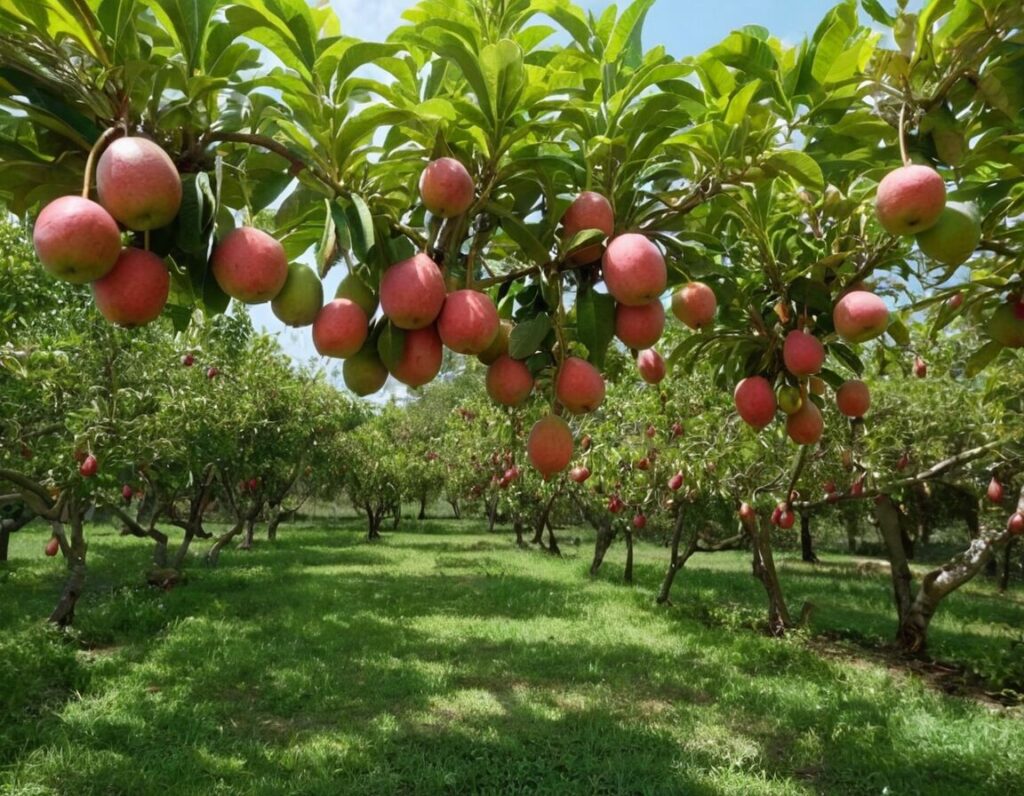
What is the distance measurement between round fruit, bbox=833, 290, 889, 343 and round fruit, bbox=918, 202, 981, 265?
140 mm

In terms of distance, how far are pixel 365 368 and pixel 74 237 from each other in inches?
17.1

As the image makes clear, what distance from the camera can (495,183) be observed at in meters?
1.20

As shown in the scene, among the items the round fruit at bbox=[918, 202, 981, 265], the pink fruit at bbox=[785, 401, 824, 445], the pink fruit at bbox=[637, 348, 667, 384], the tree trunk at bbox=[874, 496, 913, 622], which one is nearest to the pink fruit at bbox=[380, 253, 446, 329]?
the pink fruit at bbox=[637, 348, 667, 384]

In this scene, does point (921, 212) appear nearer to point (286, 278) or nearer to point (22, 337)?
point (286, 278)

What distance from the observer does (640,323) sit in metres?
1.22

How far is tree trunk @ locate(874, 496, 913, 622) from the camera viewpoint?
7.86 metres

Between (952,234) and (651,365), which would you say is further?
(651,365)

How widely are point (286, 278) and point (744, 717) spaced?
5.30 metres

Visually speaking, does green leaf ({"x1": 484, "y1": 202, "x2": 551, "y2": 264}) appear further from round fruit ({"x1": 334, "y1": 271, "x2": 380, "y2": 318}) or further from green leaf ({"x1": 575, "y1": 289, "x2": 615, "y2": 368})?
round fruit ({"x1": 334, "y1": 271, "x2": 380, "y2": 318})

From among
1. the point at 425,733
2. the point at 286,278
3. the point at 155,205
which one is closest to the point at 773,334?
the point at 286,278

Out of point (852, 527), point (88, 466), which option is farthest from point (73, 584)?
point (852, 527)

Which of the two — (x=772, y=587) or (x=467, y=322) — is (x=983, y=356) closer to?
(x=467, y=322)

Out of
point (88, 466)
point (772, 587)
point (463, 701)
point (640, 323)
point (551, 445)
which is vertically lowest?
point (463, 701)

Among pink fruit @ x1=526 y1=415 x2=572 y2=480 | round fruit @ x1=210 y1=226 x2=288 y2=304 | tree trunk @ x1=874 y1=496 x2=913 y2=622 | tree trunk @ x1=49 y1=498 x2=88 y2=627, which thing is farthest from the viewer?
tree trunk @ x1=874 y1=496 x2=913 y2=622
